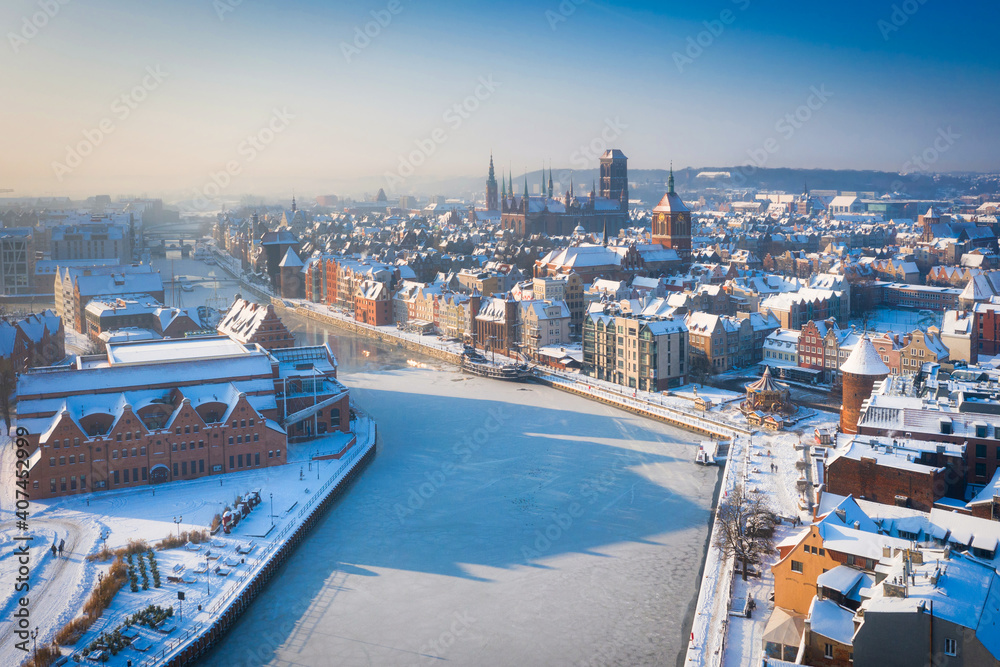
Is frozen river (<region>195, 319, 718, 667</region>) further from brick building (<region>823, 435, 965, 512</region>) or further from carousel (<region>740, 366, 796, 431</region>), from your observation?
brick building (<region>823, 435, 965, 512</region>)

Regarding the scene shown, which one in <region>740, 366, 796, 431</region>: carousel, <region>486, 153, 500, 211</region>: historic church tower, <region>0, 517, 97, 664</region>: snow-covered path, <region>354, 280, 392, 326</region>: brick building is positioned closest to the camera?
<region>0, 517, 97, 664</region>: snow-covered path

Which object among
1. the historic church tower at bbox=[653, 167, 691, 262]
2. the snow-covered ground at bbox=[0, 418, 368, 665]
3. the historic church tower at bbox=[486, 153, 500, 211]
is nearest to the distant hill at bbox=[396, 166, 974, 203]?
the historic church tower at bbox=[486, 153, 500, 211]

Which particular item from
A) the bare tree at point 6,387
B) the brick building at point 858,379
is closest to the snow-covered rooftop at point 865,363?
the brick building at point 858,379

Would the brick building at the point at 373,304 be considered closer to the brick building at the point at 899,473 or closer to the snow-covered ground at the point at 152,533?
the snow-covered ground at the point at 152,533

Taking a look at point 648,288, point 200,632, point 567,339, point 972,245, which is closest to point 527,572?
point 200,632

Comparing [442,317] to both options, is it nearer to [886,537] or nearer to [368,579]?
[368,579]
